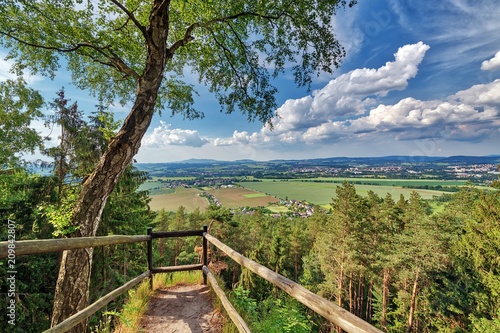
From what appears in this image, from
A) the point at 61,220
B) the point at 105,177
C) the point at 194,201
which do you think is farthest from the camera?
the point at 194,201

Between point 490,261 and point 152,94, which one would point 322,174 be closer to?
point 490,261

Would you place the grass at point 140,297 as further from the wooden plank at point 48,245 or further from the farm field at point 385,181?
the farm field at point 385,181

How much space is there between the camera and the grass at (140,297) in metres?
3.47

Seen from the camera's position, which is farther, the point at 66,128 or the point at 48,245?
the point at 66,128

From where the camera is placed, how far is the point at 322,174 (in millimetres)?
154375

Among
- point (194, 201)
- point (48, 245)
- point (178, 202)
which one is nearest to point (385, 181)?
point (194, 201)

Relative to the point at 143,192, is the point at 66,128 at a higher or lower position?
higher

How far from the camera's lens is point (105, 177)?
3.79 m

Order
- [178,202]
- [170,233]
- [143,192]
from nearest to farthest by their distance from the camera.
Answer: [170,233] → [143,192] → [178,202]

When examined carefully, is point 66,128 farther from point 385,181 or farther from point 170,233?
point 385,181

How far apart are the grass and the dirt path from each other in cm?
13

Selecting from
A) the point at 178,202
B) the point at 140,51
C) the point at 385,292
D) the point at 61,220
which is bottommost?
the point at 178,202

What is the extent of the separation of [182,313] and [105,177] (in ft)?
9.07

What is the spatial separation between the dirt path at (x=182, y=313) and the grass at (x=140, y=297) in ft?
0.41
